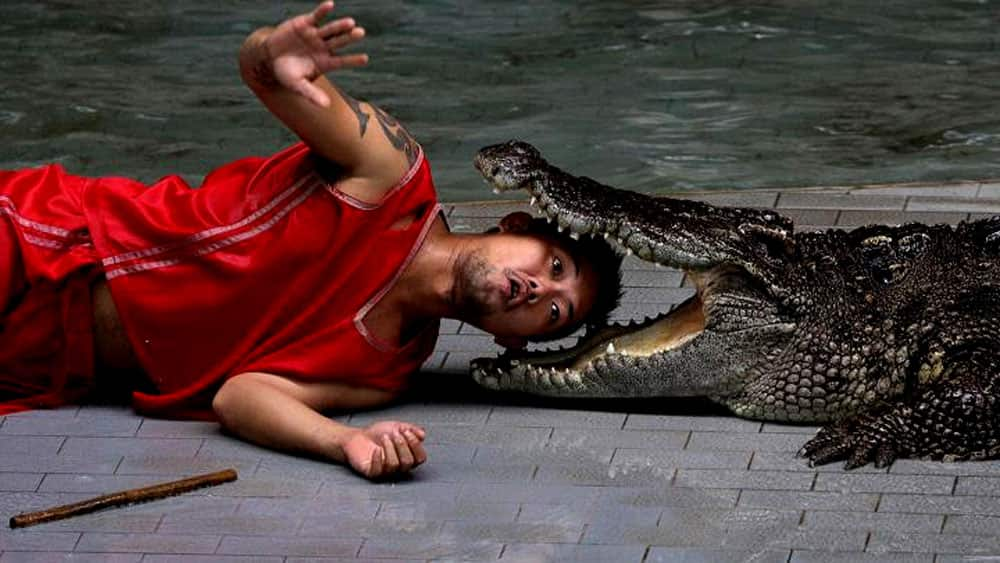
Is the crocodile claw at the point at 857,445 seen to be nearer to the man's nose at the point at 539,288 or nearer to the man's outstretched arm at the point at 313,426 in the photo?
the man's nose at the point at 539,288

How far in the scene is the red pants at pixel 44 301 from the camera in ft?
17.4

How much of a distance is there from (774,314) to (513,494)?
0.89 metres

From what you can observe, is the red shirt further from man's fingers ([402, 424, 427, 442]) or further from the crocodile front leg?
the crocodile front leg

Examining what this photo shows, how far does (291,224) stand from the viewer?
520 cm

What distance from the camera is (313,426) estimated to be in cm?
502

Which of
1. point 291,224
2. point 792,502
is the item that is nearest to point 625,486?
point 792,502

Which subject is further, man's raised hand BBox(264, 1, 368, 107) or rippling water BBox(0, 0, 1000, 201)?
rippling water BBox(0, 0, 1000, 201)

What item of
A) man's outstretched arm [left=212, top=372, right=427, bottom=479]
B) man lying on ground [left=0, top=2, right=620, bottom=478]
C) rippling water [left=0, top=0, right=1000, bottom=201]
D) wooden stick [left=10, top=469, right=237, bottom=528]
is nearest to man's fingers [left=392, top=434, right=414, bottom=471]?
man's outstretched arm [left=212, top=372, right=427, bottom=479]

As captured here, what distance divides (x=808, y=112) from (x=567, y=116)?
1017 mm

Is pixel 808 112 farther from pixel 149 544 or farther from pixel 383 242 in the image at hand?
pixel 149 544

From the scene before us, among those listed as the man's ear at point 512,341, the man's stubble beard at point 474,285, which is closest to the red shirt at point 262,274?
the man's stubble beard at point 474,285

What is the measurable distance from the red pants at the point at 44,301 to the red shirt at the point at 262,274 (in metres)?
0.09

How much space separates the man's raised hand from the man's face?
26.9 inches

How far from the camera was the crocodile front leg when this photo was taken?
494 cm
